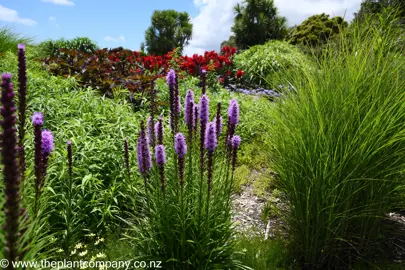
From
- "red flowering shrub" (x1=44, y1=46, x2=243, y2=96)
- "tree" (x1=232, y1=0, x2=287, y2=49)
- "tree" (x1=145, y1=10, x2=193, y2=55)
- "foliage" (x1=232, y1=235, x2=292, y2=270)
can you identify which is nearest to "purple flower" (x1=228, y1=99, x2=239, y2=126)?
"foliage" (x1=232, y1=235, x2=292, y2=270)

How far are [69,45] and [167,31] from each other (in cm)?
1847

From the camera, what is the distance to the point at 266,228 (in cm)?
376

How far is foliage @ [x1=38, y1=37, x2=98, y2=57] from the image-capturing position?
46.5 feet

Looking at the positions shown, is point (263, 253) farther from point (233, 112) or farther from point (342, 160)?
point (233, 112)

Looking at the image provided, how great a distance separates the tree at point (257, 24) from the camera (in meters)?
25.9

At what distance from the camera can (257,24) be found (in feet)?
84.9

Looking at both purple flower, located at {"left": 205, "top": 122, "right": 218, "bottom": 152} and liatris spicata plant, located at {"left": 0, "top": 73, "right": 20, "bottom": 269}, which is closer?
liatris spicata plant, located at {"left": 0, "top": 73, "right": 20, "bottom": 269}

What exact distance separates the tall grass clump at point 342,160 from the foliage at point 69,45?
1231 cm

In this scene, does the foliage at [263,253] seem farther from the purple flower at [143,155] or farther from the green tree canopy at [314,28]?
the green tree canopy at [314,28]

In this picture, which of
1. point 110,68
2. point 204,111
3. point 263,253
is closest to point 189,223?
point 204,111

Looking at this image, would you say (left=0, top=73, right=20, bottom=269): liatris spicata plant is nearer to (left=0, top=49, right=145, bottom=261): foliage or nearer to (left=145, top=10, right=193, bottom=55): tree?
(left=0, top=49, right=145, bottom=261): foliage

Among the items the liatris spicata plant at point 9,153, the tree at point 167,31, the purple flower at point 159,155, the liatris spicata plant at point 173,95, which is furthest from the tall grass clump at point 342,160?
the tree at point 167,31

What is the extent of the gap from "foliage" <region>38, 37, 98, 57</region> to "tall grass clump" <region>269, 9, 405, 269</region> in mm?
12314

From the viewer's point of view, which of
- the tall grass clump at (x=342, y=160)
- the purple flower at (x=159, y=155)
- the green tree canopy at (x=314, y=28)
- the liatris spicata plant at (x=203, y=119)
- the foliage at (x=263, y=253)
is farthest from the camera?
the green tree canopy at (x=314, y=28)
